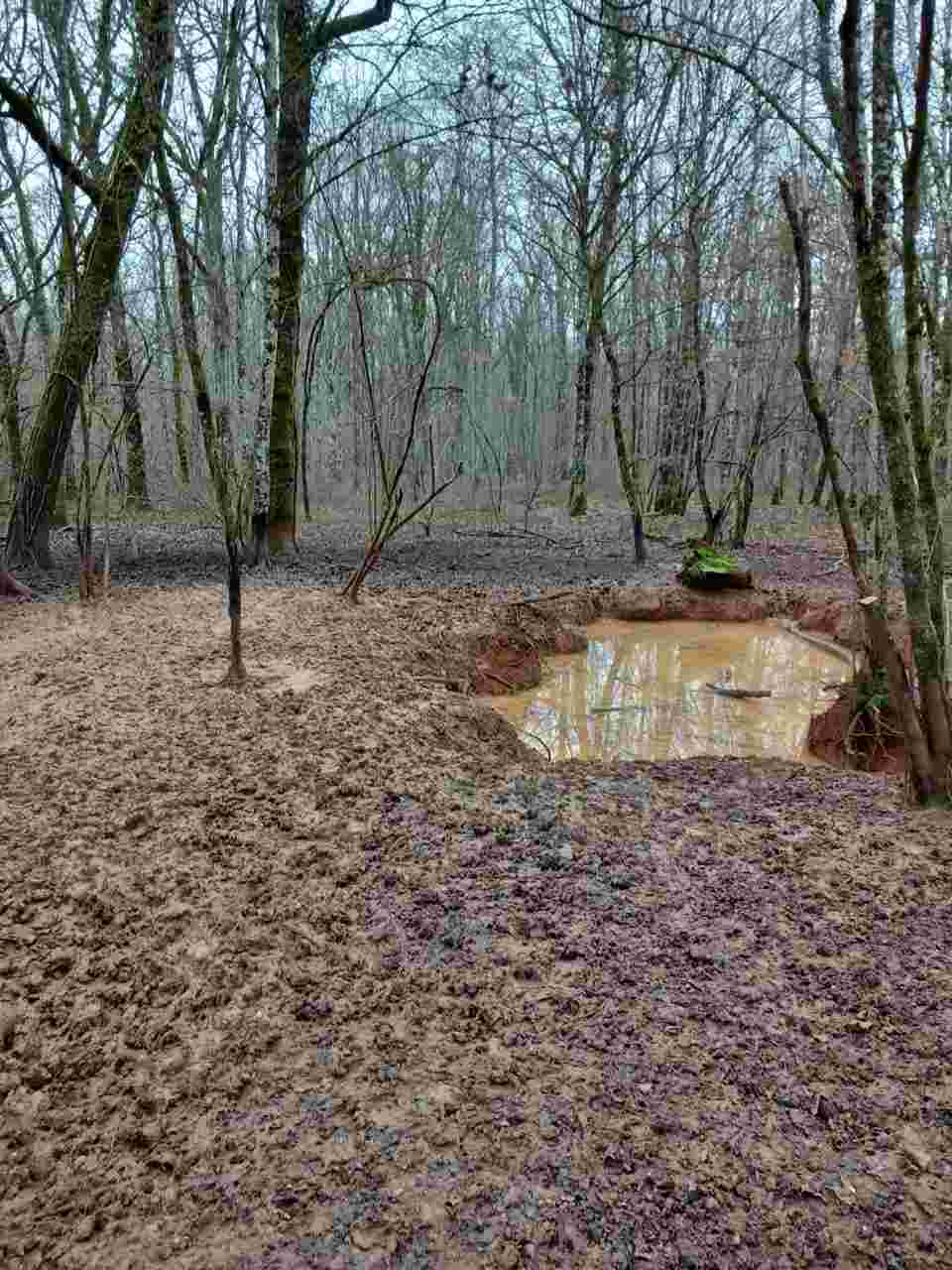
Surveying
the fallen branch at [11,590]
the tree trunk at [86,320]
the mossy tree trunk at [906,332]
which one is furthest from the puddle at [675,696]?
the tree trunk at [86,320]

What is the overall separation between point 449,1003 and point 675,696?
4.65 m

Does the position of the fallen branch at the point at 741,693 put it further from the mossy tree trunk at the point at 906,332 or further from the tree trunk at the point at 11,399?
the tree trunk at the point at 11,399

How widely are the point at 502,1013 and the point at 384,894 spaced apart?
0.65 m

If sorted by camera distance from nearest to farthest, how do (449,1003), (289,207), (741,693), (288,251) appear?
(449,1003) < (741,693) < (289,207) < (288,251)

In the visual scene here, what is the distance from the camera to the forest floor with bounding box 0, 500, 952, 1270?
143 centimetres

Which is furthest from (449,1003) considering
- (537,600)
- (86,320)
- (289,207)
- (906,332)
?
(86,320)

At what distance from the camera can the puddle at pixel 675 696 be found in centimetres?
526

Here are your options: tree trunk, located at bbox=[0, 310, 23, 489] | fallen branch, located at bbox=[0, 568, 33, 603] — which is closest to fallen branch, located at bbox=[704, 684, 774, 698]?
fallen branch, located at bbox=[0, 568, 33, 603]

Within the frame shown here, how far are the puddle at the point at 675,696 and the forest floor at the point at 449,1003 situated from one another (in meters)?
1.30

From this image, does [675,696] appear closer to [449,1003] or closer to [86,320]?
[449,1003]

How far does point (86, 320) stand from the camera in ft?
24.0

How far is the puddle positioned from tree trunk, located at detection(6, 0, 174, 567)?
4445mm

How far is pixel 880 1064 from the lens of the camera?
1778mm

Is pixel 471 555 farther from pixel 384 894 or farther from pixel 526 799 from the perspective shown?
pixel 384 894
